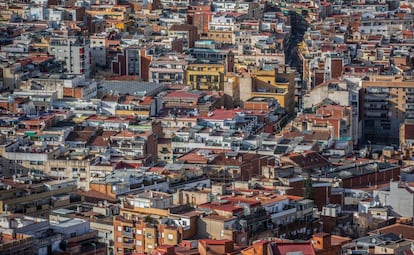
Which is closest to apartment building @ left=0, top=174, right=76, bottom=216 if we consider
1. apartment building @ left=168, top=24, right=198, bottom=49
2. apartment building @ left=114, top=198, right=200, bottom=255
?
apartment building @ left=114, top=198, right=200, bottom=255

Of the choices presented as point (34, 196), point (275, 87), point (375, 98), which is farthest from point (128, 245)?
point (275, 87)

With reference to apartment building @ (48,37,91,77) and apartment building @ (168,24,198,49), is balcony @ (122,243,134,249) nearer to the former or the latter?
apartment building @ (48,37,91,77)

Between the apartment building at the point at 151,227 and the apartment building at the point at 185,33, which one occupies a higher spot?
the apartment building at the point at 185,33

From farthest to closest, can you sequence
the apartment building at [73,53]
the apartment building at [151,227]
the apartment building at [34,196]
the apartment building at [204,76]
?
the apartment building at [73,53], the apartment building at [204,76], the apartment building at [34,196], the apartment building at [151,227]

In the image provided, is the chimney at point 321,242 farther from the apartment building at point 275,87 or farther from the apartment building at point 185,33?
the apartment building at point 185,33

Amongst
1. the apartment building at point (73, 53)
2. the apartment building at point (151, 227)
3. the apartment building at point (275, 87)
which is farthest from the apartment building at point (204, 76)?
the apartment building at point (151, 227)

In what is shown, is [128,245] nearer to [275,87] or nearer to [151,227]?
[151,227]

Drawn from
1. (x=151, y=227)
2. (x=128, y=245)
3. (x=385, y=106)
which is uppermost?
(x=151, y=227)

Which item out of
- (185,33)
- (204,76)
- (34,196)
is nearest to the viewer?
(34,196)

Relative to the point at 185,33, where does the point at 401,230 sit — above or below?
below
